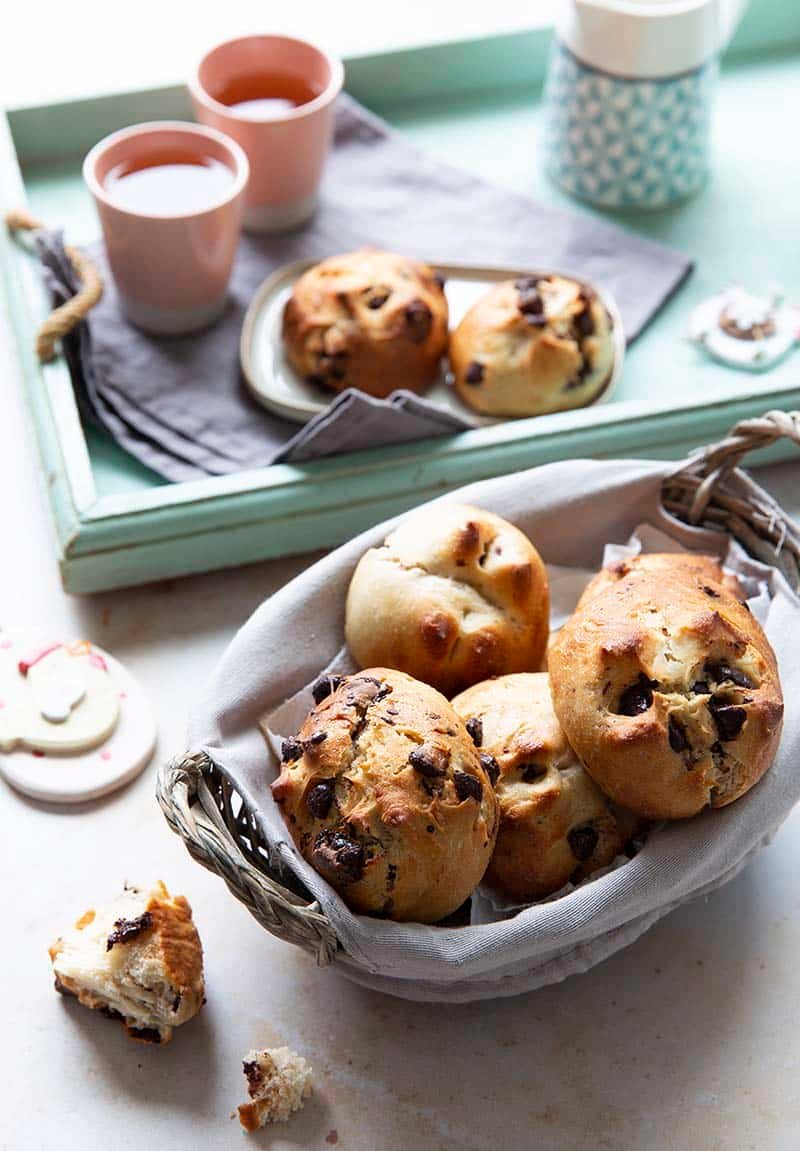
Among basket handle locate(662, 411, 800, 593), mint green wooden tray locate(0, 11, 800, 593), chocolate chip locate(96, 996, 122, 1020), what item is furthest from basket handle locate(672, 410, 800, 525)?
chocolate chip locate(96, 996, 122, 1020)

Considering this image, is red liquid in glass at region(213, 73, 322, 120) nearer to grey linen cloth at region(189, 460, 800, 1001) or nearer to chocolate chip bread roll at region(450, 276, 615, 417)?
chocolate chip bread roll at region(450, 276, 615, 417)

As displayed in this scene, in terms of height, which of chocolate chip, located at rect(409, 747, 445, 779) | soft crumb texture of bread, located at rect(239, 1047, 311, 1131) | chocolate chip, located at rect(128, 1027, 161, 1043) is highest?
chocolate chip, located at rect(409, 747, 445, 779)

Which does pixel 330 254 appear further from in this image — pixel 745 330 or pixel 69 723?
pixel 69 723

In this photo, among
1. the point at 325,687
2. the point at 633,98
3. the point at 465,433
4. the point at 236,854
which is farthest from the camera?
the point at 633,98

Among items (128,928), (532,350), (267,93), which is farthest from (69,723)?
(267,93)

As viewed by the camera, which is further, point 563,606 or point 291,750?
point 563,606

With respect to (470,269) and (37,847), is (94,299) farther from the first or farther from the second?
(37,847)
